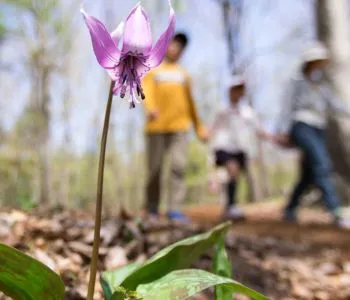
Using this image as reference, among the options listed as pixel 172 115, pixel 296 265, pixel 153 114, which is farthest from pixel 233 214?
pixel 296 265

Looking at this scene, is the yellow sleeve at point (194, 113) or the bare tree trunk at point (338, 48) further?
the bare tree trunk at point (338, 48)

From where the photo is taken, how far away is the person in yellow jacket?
428 centimetres

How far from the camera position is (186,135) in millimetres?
4391

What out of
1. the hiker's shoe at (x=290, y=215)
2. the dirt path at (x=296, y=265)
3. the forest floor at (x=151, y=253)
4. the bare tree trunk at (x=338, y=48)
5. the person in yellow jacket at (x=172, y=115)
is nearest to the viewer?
the forest floor at (x=151, y=253)

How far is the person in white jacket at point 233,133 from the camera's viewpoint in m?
4.92

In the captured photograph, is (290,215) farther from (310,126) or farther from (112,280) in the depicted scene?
(112,280)

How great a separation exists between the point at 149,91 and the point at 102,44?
325cm

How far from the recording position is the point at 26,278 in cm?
108

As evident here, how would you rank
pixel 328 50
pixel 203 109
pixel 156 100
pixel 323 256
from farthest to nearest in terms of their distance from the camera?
pixel 203 109, pixel 328 50, pixel 156 100, pixel 323 256

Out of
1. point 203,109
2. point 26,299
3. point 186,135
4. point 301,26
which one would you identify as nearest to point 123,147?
point 203,109

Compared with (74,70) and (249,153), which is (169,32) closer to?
(249,153)

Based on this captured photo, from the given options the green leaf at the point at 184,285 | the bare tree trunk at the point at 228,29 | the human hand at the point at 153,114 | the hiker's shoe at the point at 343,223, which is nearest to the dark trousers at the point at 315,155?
the hiker's shoe at the point at 343,223

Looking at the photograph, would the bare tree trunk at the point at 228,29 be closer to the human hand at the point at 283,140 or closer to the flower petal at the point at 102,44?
the human hand at the point at 283,140

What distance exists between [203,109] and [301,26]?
9.32 metres
